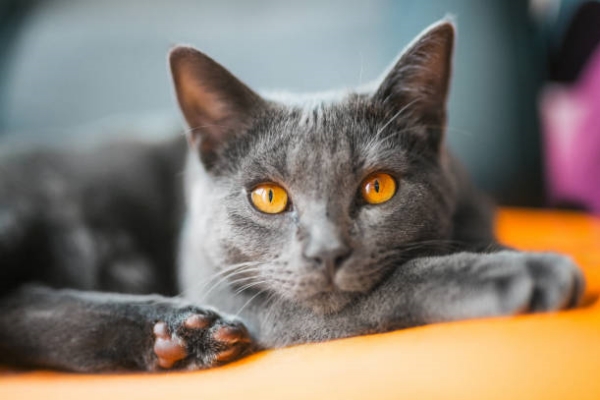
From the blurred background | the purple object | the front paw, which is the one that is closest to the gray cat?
the front paw

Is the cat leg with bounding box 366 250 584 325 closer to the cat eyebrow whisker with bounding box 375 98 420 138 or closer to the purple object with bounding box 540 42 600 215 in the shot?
the cat eyebrow whisker with bounding box 375 98 420 138

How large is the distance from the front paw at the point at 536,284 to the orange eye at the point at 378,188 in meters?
0.26

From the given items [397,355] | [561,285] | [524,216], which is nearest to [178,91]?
[397,355]

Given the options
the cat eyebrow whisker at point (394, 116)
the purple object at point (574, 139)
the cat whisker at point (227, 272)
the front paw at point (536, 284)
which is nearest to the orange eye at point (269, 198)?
the cat whisker at point (227, 272)

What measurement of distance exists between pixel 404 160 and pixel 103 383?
0.69m

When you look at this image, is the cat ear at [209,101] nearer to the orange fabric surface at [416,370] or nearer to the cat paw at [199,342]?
the cat paw at [199,342]

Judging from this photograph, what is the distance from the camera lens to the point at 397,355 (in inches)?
36.4

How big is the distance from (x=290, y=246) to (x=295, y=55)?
1688 mm

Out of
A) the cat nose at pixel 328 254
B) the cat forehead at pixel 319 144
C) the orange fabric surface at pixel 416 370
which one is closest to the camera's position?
the orange fabric surface at pixel 416 370

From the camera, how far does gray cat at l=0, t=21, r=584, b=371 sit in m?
1.01

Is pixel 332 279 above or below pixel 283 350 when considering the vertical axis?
above

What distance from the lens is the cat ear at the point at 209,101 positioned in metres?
1.18

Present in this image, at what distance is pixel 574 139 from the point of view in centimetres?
236

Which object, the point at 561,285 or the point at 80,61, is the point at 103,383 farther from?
the point at 80,61
